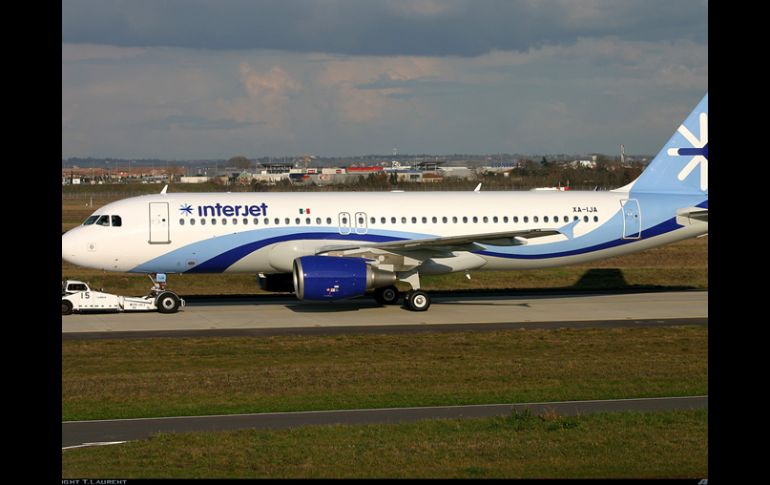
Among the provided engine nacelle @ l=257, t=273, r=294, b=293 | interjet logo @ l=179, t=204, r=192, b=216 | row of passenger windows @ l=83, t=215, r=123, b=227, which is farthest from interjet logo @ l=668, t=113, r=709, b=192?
row of passenger windows @ l=83, t=215, r=123, b=227

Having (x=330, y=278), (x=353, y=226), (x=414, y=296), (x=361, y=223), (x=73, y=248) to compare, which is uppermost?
(x=361, y=223)

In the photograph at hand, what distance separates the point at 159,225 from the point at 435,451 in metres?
20.6

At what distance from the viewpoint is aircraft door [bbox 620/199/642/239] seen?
1359 inches

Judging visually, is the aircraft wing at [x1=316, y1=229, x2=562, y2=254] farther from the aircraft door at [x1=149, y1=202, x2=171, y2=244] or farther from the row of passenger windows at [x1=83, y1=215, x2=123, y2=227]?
the row of passenger windows at [x1=83, y1=215, x2=123, y2=227]

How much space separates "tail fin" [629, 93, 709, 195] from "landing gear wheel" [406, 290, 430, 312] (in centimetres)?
925

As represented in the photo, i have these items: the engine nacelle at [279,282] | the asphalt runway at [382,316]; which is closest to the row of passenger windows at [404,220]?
the engine nacelle at [279,282]

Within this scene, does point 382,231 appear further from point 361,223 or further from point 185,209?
point 185,209

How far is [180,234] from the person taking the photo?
32375 mm

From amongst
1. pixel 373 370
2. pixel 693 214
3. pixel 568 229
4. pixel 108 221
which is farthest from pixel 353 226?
pixel 693 214

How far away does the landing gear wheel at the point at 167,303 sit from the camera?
32.5 m

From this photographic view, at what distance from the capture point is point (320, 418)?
680 inches

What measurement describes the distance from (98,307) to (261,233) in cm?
597
